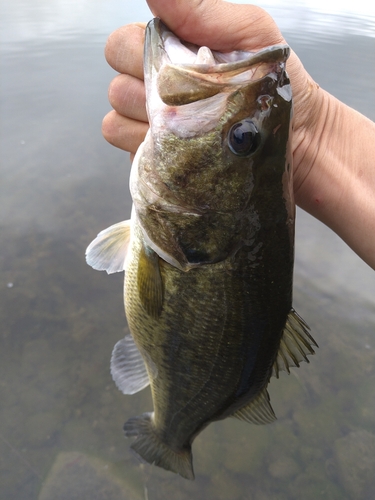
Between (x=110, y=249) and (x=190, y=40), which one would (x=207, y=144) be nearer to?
(x=190, y=40)

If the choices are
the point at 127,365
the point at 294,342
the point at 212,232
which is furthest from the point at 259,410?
the point at 212,232

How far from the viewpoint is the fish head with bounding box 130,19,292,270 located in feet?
3.36

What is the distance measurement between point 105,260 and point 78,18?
36.5 feet

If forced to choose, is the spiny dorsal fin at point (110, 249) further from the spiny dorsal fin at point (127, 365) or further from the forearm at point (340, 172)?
the forearm at point (340, 172)

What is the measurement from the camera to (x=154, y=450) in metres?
1.92

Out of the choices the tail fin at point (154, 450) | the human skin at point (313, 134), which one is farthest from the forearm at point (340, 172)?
the tail fin at point (154, 450)

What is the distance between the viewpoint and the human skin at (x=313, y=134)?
1.44 meters

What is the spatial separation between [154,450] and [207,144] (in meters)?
1.60

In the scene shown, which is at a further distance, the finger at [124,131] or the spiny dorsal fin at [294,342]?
the finger at [124,131]

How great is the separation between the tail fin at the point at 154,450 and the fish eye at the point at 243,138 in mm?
1501

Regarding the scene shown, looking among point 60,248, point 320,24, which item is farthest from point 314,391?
point 320,24

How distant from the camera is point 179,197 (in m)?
1.18

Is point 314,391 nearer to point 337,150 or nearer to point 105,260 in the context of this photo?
point 337,150

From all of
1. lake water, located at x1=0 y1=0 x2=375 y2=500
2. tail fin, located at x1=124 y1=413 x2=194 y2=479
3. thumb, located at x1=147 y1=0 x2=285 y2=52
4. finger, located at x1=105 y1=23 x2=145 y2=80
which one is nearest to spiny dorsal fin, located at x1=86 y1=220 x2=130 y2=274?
finger, located at x1=105 y1=23 x2=145 y2=80
